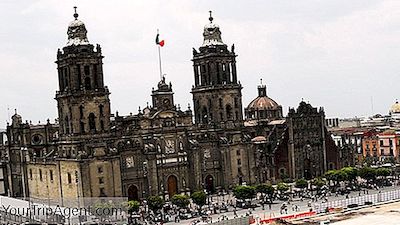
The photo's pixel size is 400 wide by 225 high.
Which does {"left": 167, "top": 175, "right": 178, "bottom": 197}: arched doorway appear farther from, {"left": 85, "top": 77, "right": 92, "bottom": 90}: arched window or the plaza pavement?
{"left": 85, "top": 77, "right": 92, "bottom": 90}: arched window

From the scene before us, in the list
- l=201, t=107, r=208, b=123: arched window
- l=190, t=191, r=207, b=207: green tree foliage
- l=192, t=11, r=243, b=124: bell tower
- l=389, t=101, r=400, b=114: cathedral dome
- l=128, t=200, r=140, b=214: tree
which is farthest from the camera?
l=389, t=101, r=400, b=114: cathedral dome

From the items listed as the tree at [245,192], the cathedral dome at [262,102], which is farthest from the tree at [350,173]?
the cathedral dome at [262,102]

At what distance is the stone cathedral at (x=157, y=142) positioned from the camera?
330 ft

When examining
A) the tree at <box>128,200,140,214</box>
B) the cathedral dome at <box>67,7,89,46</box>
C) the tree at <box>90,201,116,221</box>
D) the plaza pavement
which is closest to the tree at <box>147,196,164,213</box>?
the tree at <box>128,200,140,214</box>

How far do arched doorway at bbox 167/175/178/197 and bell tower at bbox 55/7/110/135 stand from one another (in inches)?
517

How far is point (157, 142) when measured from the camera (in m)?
107

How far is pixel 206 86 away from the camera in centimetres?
11681

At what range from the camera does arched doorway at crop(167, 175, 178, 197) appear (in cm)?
10769

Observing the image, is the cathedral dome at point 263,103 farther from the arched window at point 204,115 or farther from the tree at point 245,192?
the tree at point 245,192

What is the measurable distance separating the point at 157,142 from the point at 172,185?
7.10 meters

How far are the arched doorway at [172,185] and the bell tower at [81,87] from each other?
43.1 feet

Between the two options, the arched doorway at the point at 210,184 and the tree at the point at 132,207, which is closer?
the tree at the point at 132,207

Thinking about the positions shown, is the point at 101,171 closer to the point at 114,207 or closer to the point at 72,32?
the point at 114,207

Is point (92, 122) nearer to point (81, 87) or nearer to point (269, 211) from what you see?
point (81, 87)
